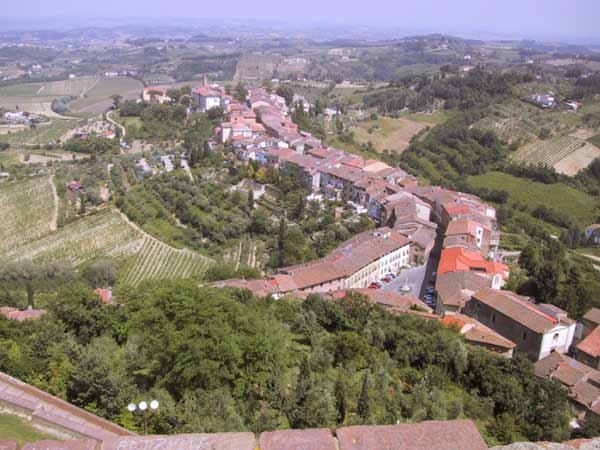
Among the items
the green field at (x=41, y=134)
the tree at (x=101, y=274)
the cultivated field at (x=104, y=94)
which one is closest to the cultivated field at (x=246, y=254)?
the tree at (x=101, y=274)

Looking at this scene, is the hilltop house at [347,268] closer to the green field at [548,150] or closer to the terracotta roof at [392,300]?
the terracotta roof at [392,300]

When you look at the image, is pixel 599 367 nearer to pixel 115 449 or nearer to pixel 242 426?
pixel 242 426

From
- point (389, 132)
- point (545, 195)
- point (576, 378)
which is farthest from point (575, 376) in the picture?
point (389, 132)

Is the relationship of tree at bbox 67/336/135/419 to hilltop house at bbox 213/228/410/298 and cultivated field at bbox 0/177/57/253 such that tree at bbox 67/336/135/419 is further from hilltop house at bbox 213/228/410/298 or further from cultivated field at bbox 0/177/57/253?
cultivated field at bbox 0/177/57/253

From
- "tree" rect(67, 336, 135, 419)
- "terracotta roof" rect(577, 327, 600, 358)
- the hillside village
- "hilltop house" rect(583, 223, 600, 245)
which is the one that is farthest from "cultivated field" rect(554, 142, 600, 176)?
"tree" rect(67, 336, 135, 419)

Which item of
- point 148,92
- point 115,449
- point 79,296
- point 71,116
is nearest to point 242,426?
point 115,449

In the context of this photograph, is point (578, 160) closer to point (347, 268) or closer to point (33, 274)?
point (347, 268)
